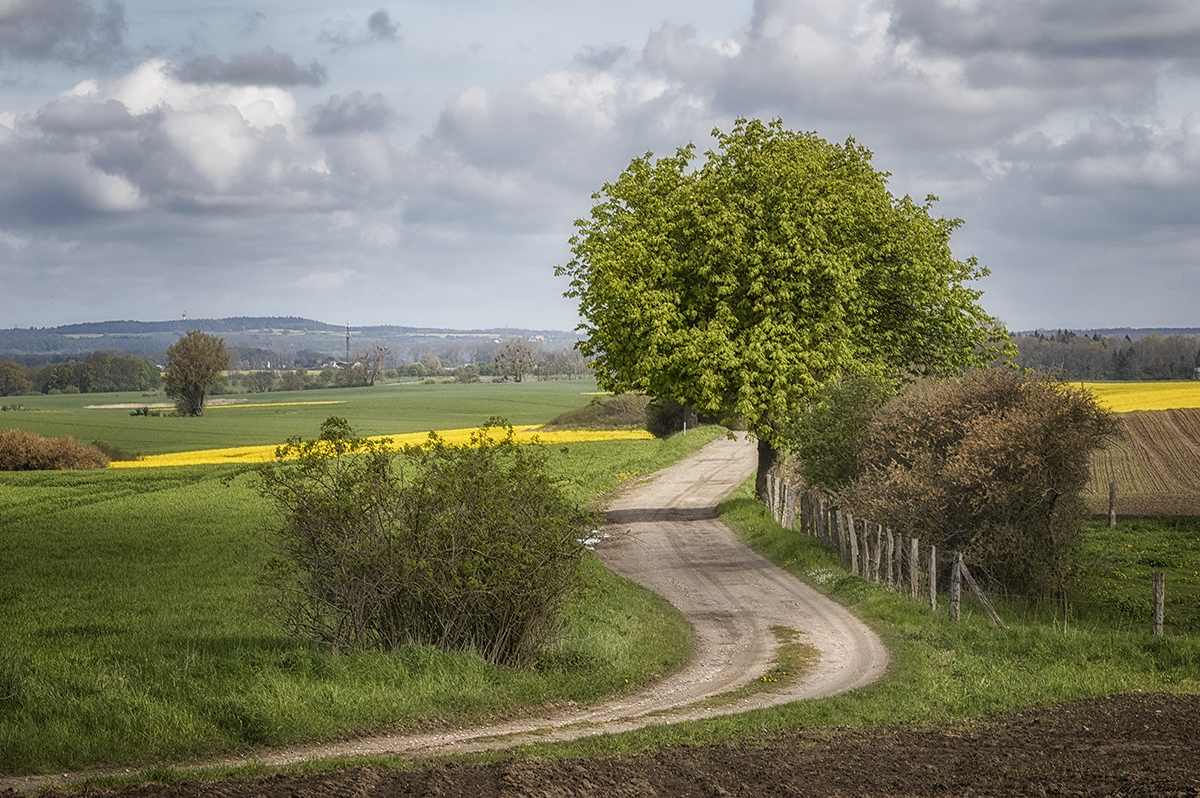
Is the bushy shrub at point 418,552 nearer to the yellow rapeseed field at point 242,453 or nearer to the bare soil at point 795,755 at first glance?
the bare soil at point 795,755

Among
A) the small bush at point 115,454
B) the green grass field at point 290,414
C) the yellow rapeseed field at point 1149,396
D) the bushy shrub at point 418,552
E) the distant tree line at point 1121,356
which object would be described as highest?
the distant tree line at point 1121,356

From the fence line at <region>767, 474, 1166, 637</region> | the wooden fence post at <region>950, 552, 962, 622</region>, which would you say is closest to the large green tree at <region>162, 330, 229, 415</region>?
the fence line at <region>767, 474, 1166, 637</region>

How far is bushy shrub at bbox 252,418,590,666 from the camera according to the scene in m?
14.5

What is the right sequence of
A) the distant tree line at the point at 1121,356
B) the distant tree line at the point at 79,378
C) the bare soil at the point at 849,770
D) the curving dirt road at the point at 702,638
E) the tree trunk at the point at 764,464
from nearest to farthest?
the bare soil at the point at 849,770 < the curving dirt road at the point at 702,638 < the tree trunk at the point at 764,464 < the distant tree line at the point at 1121,356 < the distant tree line at the point at 79,378

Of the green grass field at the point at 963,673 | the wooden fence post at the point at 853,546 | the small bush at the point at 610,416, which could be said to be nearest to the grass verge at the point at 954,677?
the green grass field at the point at 963,673

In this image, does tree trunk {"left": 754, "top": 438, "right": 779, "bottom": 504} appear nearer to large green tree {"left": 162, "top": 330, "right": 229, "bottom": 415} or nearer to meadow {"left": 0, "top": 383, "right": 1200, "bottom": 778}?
meadow {"left": 0, "top": 383, "right": 1200, "bottom": 778}

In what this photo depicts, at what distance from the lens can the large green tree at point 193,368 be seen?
377 feet

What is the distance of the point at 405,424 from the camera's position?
111 meters

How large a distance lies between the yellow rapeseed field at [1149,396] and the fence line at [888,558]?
1549 inches

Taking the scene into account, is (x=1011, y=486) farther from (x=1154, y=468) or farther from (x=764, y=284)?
(x=1154, y=468)

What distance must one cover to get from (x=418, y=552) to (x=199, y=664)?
3202mm

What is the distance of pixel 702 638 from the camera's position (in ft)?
62.1

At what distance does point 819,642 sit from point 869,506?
6.96 m

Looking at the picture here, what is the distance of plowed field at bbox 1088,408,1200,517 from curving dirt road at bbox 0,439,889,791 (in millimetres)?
17050
